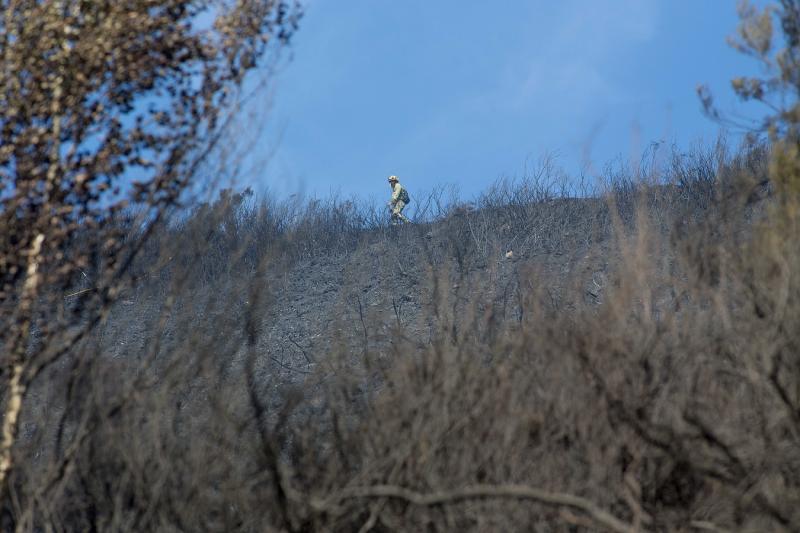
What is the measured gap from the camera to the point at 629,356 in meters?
7.62

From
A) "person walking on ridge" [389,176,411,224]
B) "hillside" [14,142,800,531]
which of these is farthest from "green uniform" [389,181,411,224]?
"hillside" [14,142,800,531]

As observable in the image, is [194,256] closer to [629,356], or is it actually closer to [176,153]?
[176,153]

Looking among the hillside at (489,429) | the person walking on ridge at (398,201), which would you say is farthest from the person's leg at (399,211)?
the hillside at (489,429)

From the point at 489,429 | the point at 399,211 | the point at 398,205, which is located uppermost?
the point at 398,205

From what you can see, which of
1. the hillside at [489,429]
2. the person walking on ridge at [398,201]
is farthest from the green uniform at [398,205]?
the hillside at [489,429]

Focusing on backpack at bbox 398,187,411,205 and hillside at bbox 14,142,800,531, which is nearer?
hillside at bbox 14,142,800,531

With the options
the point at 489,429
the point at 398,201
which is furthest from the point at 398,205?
the point at 489,429

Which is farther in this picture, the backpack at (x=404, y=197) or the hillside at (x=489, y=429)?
the backpack at (x=404, y=197)

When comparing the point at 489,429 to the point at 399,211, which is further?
the point at 399,211

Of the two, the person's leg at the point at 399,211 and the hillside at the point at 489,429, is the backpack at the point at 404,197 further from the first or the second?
the hillside at the point at 489,429

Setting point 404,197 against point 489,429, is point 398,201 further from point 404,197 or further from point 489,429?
point 489,429

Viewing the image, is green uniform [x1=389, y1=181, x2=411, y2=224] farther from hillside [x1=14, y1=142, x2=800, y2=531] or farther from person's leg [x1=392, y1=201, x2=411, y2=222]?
hillside [x1=14, y1=142, x2=800, y2=531]

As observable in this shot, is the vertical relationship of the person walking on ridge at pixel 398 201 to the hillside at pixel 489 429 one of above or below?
above

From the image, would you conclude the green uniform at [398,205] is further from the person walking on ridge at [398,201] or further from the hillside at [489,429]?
the hillside at [489,429]
